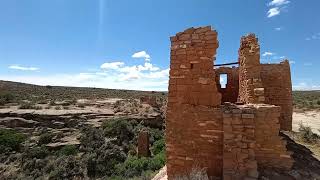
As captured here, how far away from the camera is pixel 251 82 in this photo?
24.7 ft

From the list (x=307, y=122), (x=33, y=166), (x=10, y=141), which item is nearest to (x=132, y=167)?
(x=33, y=166)

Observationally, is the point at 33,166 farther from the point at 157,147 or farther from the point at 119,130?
the point at 157,147

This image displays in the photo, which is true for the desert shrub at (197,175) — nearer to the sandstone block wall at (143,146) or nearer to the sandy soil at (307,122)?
the sandstone block wall at (143,146)

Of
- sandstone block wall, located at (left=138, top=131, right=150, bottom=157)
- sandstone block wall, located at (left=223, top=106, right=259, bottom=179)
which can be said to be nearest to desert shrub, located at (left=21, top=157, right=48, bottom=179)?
sandstone block wall, located at (left=138, top=131, right=150, bottom=157)

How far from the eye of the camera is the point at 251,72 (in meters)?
7.71

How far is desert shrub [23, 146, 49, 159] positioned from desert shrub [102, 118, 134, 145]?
190 inches

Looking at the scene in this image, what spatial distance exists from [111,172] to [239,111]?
12.0m

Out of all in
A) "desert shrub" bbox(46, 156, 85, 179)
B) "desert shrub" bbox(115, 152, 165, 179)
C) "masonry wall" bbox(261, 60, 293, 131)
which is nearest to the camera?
"masonry wall" bbox(261, 60, 293, 131)

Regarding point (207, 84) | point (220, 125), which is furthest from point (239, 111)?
point (207, 84)

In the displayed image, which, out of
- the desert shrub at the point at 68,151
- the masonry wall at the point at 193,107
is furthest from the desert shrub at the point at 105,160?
the masonry wall at the point at 193,107

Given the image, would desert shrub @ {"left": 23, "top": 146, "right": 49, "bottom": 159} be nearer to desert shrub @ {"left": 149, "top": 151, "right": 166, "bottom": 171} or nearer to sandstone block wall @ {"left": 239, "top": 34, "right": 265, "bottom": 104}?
desert shrub @ {"left": 149, "top": 151, "right": 166, "bottom": 171}

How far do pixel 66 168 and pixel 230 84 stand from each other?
34.9ft

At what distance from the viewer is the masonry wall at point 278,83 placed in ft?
31.1

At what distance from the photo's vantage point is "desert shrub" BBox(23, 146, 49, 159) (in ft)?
57.7
